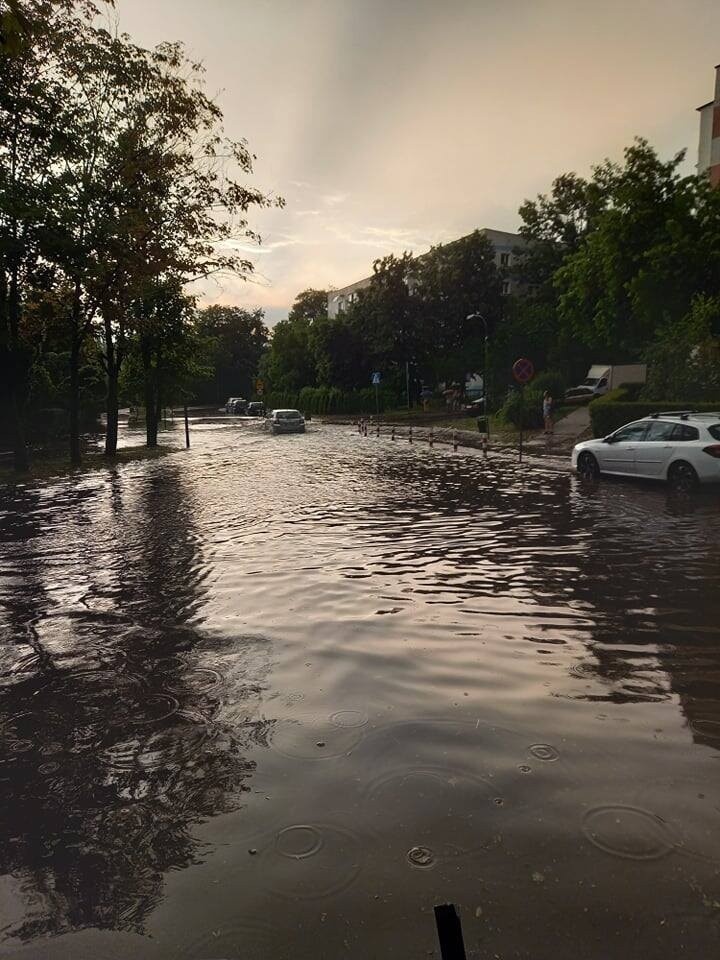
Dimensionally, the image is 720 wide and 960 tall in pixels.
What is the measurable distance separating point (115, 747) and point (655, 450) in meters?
13.4

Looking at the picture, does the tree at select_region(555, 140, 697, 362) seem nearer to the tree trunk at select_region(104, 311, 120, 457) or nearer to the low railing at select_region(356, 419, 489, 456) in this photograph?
the low railing at select_region(356, 419, 489, 456)

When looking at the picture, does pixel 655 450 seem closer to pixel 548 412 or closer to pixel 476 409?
pixel 548 412

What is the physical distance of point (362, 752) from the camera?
3.94 meters

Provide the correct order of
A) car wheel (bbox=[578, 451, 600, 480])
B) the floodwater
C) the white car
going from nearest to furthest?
the floodwater, the white car, car wheel (bbox=[578, 451, 600, 480])

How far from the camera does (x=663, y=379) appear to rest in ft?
92.4

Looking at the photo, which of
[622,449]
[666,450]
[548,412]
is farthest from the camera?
[548,412]

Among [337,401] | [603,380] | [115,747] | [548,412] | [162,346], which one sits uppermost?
[162,346]

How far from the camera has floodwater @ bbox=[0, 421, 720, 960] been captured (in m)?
2.69

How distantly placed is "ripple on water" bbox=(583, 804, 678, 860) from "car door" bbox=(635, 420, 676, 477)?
12.4m

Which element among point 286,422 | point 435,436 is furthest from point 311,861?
point 286,422

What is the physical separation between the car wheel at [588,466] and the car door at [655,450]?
1425mm

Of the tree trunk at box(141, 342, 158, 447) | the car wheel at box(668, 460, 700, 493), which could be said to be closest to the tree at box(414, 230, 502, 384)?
the tree trunk at box(141, 342, 158, 447)

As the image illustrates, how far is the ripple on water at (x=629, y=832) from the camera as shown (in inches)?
118

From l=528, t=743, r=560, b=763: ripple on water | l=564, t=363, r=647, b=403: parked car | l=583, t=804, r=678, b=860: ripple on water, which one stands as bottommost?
l=528, t=743, r=560, b=763: ripple on water
